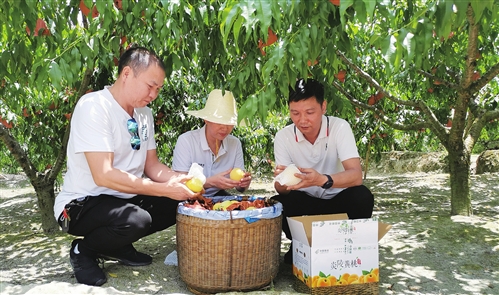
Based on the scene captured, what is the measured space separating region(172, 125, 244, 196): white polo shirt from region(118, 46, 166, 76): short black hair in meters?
0.58

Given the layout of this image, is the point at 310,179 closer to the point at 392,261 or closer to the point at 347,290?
the point at 347,290

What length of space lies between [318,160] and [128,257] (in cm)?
125

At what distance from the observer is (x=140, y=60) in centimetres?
238

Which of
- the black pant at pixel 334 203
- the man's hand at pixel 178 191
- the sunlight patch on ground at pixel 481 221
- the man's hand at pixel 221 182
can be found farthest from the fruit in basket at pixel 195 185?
the sunlight patch on ground at pixel 481 221

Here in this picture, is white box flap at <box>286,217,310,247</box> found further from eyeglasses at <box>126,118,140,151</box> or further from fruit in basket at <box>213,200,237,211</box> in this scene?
eyeglasses at <box>126,118,140,151</box>

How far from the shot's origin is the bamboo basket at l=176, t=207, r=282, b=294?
2.21 metres

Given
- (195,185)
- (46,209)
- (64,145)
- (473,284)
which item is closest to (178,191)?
(195,185)

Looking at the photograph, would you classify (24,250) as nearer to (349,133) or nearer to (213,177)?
(213,177)

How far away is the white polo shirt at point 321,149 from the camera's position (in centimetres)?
268

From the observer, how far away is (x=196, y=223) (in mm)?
2217

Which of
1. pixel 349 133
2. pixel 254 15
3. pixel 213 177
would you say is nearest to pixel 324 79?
pixel 349 133

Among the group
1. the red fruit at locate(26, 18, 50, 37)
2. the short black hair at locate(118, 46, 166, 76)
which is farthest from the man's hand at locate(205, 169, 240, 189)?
the red fruit at locate(26, 18, 50, 37)

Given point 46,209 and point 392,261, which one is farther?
point 46,209

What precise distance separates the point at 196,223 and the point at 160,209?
1.89 feet
